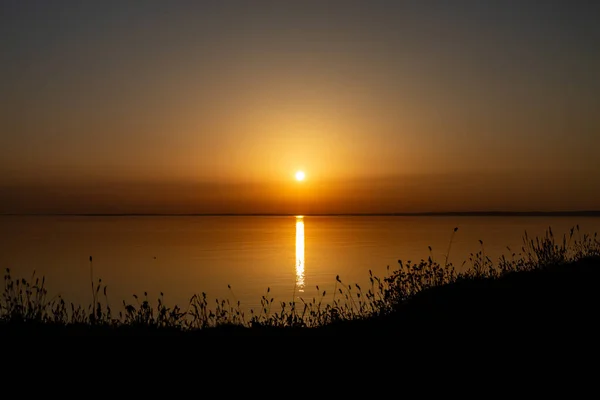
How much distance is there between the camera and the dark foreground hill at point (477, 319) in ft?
27.7

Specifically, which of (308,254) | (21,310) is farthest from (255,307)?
(308,254)

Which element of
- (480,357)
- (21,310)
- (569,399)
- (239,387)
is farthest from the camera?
(21,310)

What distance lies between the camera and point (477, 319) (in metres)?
8.87

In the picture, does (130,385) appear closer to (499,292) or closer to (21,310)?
(21,310)

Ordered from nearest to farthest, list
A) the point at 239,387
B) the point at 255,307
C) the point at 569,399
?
the point at 569,399, the point at 239,387, the point at 255,307

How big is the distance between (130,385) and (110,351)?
1.20 meters

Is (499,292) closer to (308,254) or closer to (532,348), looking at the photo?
(532,348)

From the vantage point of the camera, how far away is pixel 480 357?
7.33m

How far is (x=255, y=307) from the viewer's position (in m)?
24.5

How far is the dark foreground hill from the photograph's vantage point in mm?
8445

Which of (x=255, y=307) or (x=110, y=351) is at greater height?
(x=110, y=351)

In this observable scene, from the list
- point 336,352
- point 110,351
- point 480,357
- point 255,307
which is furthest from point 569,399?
point 255,307

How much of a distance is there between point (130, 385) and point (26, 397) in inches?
46.2

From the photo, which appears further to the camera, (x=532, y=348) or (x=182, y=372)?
(x=532, y=348)
